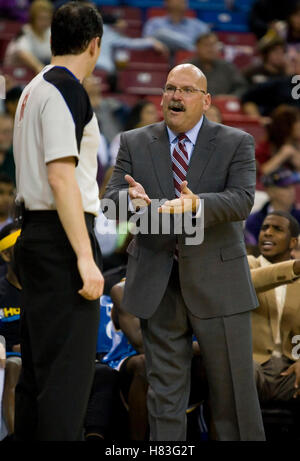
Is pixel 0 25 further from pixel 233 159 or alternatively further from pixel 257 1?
pixel 233 159

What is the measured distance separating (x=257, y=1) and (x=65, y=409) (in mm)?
8653

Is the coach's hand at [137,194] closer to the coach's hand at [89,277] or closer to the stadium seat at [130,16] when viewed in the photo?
the coach's hand at [89,277]

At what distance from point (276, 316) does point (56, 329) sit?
6.12ft

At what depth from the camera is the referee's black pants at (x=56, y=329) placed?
8.98 ft

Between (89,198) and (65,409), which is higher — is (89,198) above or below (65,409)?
above

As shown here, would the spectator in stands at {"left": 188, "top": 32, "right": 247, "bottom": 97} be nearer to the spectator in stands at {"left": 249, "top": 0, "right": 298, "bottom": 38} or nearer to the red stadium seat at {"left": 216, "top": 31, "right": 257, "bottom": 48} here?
the red stadium seat at {"left": 216, "top": 31, "right": 257, "bottom": 48}

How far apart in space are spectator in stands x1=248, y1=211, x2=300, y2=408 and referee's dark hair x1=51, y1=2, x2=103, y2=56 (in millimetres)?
1681

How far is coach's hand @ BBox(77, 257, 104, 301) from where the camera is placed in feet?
8.70

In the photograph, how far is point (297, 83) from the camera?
25.4 ft

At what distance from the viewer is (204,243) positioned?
11.0 ft

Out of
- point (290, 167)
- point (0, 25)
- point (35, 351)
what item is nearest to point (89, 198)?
point (35, 351)

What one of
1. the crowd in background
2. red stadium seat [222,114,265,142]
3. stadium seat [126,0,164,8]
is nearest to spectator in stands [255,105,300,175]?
the crowd in background

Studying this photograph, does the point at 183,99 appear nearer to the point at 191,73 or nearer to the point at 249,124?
the point at 191,73

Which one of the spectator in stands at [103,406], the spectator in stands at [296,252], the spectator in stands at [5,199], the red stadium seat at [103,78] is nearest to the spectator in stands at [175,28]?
the red stadium seat at [103,78]
